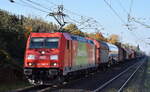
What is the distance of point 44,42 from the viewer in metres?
17.6

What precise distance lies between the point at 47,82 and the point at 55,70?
0.87m

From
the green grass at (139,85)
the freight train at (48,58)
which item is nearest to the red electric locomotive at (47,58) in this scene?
the freight train at (48,58)

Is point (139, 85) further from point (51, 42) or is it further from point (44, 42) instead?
point (44, 42)

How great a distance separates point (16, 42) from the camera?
70.7 feet

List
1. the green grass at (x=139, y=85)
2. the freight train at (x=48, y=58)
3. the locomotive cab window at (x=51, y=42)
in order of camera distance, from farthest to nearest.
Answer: the green grass at (x=139, y=85) → the locomotive cab window at (x=51, y=42) → the freight train at (x=48, y=58)

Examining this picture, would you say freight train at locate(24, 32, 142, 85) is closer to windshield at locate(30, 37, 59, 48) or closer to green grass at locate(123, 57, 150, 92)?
windshield at locate(30, 37, 59, 48)

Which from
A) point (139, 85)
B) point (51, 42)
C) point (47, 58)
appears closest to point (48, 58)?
point (47, 58)

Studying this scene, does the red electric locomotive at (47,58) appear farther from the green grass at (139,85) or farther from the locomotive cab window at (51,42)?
the green grass at (139,85)

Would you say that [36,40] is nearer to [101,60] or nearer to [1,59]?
[1,59]

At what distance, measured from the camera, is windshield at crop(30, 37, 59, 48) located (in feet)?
57.3

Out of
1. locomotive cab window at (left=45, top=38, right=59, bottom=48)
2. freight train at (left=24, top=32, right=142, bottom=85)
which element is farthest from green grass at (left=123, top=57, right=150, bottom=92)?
locomotive cab window at (left=45, top=38, right=59, bottom=48)

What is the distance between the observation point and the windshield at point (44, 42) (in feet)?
57.3

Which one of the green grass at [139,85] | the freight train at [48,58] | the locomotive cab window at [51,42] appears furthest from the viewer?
the green grass at [139,85]

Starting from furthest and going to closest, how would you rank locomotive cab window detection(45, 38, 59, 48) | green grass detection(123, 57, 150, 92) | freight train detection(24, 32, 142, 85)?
green grass detection(123, 57, 150, 92), locomotive cab window detection(45, 38, 59, 48), freight train detection(24, 32, 142, 85)
